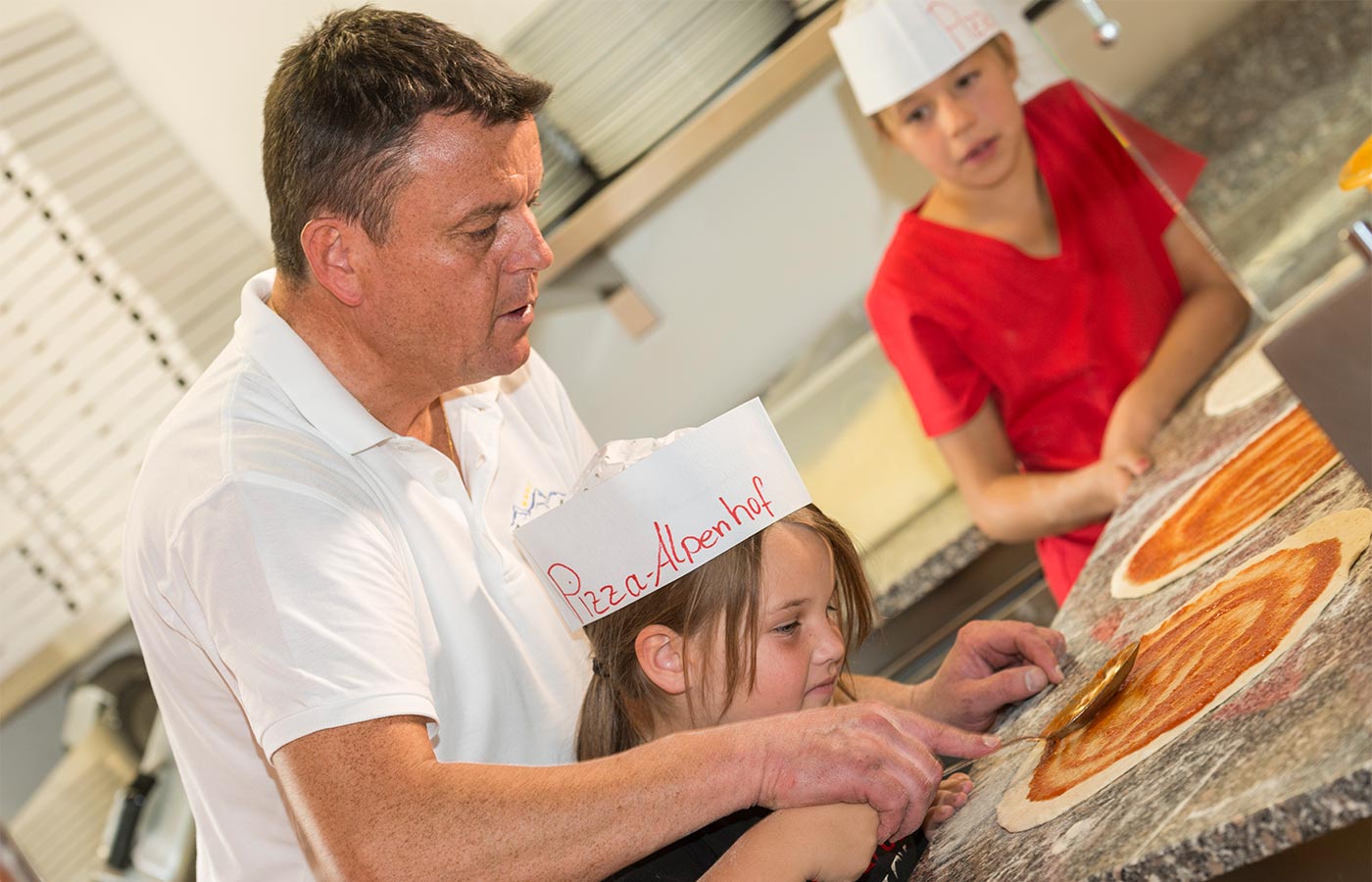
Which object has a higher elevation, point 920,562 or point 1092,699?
point 1092,699

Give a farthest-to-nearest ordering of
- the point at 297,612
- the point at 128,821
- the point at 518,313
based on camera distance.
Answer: the point at 128,821, the point at 518,313, the point at 297,612

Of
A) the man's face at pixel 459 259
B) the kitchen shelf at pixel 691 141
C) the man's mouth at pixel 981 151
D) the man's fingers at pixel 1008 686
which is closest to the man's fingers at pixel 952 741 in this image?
the man's fingers at pixel 1008 686

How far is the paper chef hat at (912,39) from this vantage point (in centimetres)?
183

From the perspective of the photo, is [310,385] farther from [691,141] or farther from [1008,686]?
[691,141]

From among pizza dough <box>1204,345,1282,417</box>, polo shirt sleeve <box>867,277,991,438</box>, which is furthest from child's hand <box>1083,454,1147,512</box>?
polo shirt sleeve <box>867,277,991,438</box>

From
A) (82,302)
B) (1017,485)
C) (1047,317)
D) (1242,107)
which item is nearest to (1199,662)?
(1017,485)

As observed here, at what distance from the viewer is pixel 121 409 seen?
7.88 feet

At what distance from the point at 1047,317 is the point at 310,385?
1183 millimetres

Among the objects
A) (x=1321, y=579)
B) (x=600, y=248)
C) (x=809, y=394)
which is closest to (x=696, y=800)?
(x=1321, y=579)

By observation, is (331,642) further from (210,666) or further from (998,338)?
(998,338)

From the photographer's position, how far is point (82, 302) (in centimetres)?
235

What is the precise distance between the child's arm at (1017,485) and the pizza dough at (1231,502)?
35 cm

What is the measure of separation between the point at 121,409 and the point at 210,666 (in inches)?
56.1

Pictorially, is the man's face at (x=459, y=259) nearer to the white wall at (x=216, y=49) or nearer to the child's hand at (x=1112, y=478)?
the child's hand at (x=1112, y=478)
